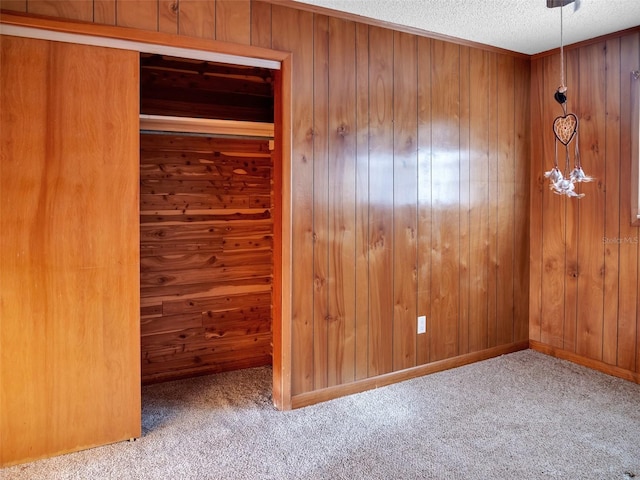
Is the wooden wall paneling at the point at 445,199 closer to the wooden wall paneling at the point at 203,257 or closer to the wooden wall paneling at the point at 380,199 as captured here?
the wooden wall paneling at the point at 380,199

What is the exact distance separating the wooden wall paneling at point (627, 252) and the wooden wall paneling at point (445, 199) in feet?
3.63

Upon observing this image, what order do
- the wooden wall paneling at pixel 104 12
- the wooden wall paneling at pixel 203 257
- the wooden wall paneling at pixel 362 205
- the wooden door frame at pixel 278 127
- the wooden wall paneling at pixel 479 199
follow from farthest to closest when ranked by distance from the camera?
the wooden wall paneling at pixel 479 199 → the wooden wall paneling at pixel 203 257 → the wooden wall paneling at pixel 362 205 → the wooden door frame at pixel 278 127 → the wooden wall paneling at pixel 104 12

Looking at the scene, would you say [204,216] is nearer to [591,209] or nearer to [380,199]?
[380,199]

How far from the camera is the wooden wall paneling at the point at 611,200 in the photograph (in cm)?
309

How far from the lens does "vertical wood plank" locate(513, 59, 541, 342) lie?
3.59 meters

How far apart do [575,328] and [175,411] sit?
→ 2986 mm

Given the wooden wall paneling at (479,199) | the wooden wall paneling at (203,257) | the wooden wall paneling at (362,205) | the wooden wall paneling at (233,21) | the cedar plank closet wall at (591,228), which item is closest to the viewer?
the wooden wall paneling at (233,21)

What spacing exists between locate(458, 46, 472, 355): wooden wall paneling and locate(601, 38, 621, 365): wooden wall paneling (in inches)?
37.5

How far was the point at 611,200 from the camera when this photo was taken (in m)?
3.15

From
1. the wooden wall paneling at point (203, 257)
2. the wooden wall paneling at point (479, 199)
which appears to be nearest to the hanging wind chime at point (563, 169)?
the wooden wall paneling at point (479, 199)

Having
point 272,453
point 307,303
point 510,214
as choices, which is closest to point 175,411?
point 272,453

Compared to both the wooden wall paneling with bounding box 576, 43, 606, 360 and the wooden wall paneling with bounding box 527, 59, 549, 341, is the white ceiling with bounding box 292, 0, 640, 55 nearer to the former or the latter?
the wooden wall paneling with bounding box 576, 43, 606, 360

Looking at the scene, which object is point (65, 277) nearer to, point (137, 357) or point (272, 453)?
point (137, 357)

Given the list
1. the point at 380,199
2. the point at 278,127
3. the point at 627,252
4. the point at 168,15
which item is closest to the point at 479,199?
the point at 380,199
